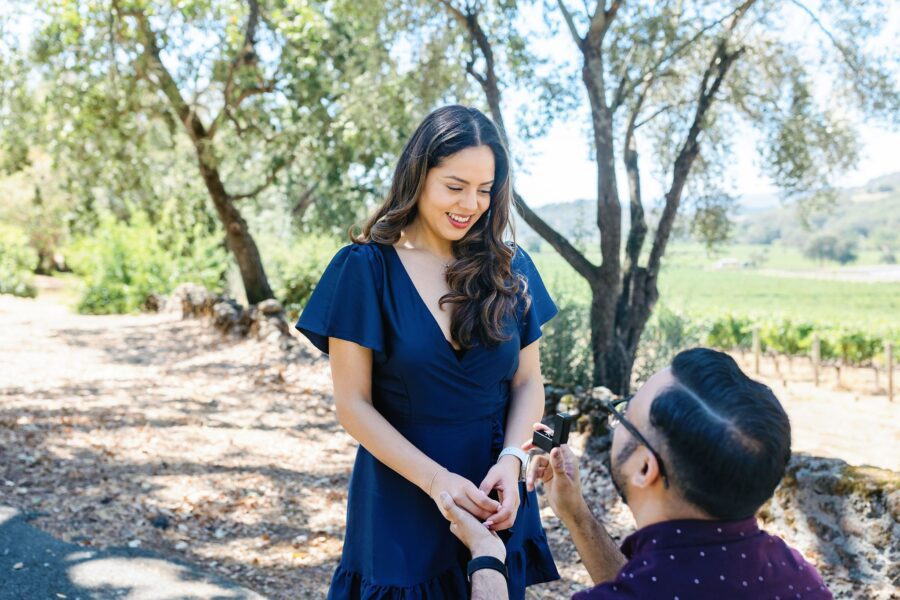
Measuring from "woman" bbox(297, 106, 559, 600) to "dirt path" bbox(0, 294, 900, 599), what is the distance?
8.54 ft

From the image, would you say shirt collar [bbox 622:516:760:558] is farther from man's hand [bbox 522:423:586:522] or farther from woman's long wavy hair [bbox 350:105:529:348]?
woman's long wavy hair [bbox 350:105:529:348]

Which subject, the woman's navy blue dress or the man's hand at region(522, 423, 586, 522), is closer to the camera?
the man's hand at region(522, 423, 586, 522)

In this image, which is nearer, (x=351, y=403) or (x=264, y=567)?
(x=351, y=403)

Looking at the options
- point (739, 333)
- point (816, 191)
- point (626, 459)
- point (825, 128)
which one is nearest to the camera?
point (626, 459)

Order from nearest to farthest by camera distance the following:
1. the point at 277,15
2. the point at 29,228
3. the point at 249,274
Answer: the point at 277,15, the point at 249,274, the point at 29,228

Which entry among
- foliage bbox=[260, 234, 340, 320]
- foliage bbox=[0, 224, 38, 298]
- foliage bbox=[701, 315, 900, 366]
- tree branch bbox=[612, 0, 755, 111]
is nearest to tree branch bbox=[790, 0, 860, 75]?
tree branch bbox=[612, 0, 755, 111]

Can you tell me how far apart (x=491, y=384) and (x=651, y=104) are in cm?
763

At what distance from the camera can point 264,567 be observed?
4.91m

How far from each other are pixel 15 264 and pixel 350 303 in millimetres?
25450

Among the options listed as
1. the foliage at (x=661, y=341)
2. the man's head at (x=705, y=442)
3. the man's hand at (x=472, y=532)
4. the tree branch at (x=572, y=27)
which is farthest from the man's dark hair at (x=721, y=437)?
the foliage at (x=661, y=341)

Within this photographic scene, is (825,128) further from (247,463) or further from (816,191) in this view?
(247,463)

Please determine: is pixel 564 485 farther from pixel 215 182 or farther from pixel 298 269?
pixel 298 269

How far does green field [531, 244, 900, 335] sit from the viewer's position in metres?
8.74

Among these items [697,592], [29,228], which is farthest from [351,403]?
[29,228]
